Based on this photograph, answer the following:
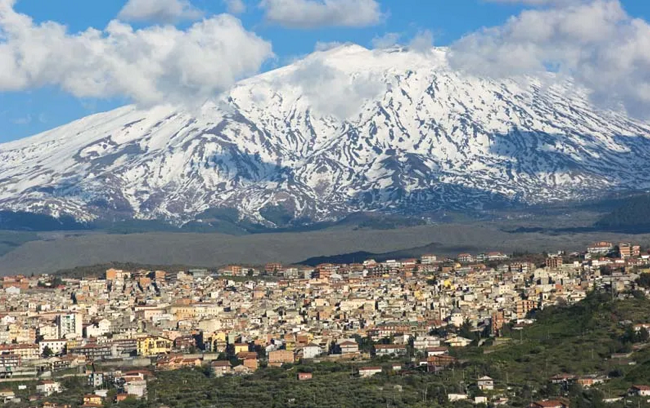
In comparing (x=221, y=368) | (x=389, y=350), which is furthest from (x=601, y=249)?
(x=221, y=368)

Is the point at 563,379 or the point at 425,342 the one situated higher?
the point at 425,342

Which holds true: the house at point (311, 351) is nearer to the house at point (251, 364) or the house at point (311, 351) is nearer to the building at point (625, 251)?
the house at point (251, 364)

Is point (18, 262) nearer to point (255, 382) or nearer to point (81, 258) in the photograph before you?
point (81, 258)

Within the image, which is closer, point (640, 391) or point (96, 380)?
point (640, 391)

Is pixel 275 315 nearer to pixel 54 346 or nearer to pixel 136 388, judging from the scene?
pixel 54 346

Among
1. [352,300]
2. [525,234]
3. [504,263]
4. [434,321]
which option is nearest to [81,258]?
[525,234]

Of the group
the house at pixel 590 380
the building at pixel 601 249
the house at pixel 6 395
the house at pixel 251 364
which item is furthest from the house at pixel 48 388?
the building at pixel 601 249
